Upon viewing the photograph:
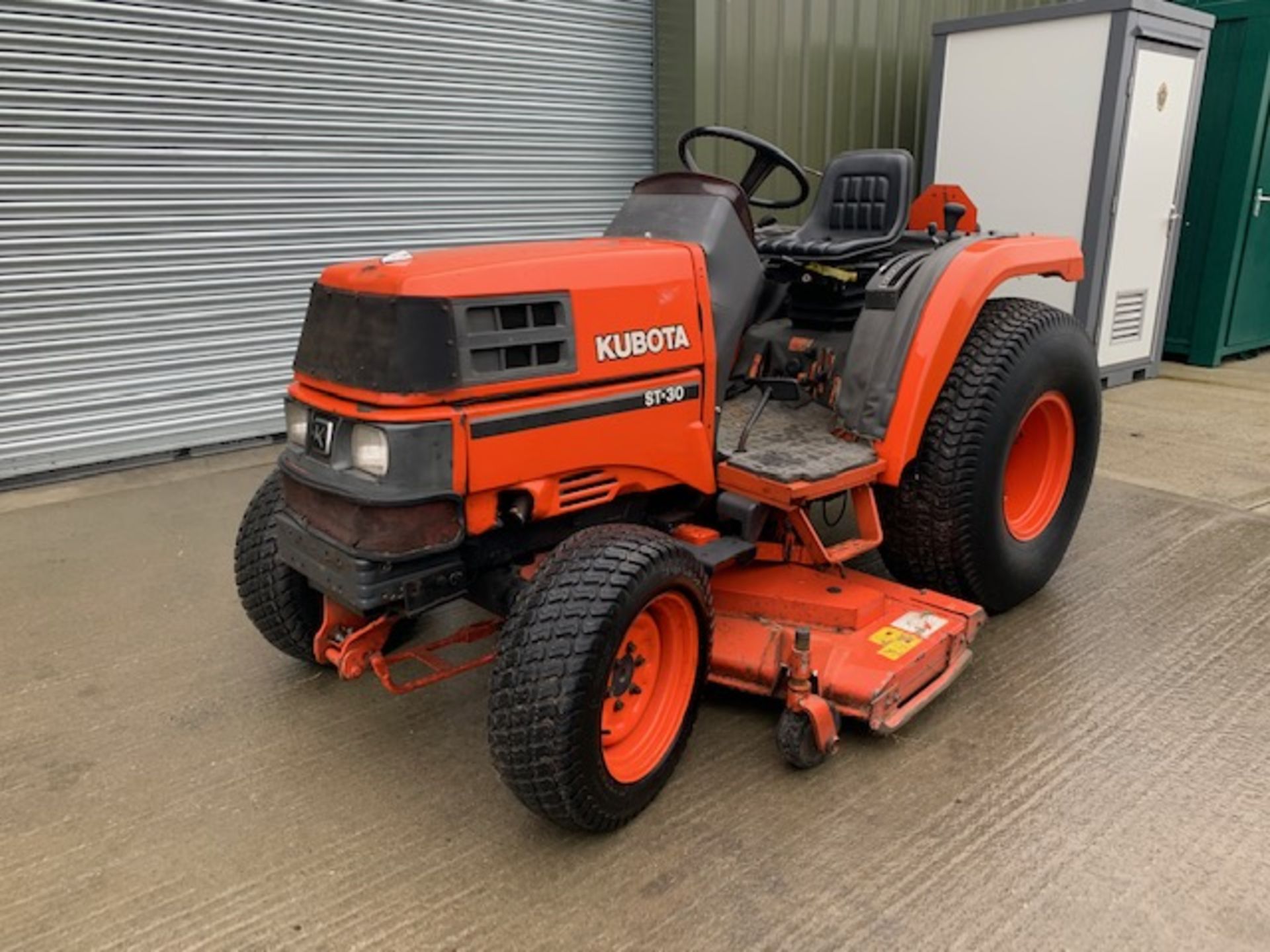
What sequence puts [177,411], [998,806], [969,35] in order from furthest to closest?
[969,35]
[177,411]
[998,806]

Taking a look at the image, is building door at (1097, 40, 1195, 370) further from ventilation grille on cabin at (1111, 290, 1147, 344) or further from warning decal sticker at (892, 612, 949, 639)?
warning decal sticker at (892, 612, 949, 639)

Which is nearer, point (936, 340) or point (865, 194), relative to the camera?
point (936, 340)

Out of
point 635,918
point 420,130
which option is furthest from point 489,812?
point 420,130

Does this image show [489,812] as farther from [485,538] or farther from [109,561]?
[109,561]

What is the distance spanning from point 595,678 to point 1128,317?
18.8 ft

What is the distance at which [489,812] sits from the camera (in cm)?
222

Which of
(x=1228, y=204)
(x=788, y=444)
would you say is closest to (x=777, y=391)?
(x=788, y=444)

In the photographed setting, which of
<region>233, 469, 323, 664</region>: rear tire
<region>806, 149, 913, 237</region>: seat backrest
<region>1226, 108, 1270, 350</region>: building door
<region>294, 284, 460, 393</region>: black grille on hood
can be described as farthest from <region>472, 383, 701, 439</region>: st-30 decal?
<region>1226, 108, 1270, 350</region>: building door

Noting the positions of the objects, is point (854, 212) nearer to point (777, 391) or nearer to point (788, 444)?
point (777, 391)

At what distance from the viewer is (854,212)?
11.4 ft

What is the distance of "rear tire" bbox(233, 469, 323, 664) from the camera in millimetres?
2561

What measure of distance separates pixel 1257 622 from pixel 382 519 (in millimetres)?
2697

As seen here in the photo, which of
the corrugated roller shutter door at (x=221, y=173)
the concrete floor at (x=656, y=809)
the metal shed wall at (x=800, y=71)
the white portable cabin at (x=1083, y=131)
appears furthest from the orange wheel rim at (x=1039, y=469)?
the corrugated roller shutter door at (x=221, y=173)

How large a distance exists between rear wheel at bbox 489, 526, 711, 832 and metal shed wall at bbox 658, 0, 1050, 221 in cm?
418
